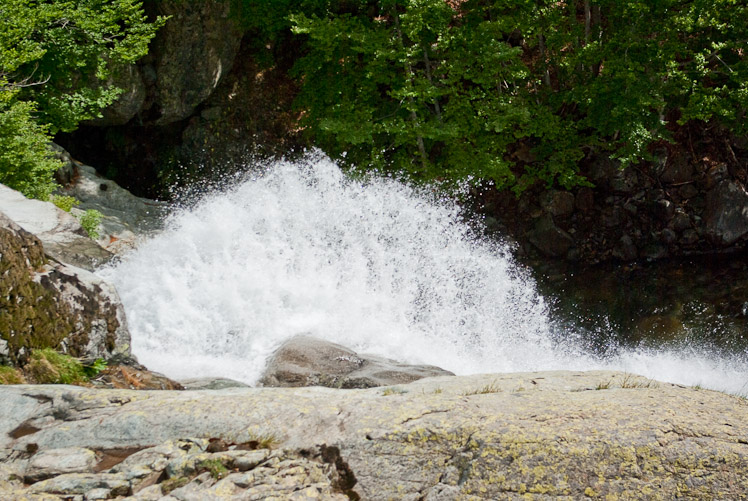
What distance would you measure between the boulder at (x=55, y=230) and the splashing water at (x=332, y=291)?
0.34 meters

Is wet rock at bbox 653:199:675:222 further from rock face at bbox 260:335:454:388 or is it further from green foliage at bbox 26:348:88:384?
green foliage at bbox 26:348:88:384

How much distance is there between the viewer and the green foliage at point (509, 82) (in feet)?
39.9

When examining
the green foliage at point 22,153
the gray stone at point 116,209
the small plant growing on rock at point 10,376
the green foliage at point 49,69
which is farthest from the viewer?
the gray stone at point 116,209

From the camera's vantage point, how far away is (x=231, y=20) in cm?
1506

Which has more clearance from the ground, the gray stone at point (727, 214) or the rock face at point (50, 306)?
the gray stone at point (727, 214)

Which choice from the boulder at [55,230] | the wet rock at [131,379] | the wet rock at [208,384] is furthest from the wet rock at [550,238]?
the wet rock at [131,379]

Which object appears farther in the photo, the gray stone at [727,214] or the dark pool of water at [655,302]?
the gray stone at [727,214]

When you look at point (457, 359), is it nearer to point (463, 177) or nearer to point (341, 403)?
point (341, 403)

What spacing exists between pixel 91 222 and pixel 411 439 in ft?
30.3

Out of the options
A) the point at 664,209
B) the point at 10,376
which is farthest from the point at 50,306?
the point at 664,209

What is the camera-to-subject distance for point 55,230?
9078 millimetres

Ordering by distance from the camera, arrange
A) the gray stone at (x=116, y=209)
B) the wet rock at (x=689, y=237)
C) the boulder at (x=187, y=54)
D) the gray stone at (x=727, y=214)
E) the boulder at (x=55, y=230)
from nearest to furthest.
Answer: the boulder at (x=55, y=230) < the gray stone at (x=116, y=209) < the gray stone at (x=727, y=214) < the wet rock at (x=689, y=237) < the boulder at (x=187, y=54)

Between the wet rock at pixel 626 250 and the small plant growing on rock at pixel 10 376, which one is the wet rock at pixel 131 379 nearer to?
the small plant growing on rock at pixel 10 376

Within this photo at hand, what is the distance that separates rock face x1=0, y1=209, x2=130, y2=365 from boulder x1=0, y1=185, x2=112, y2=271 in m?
2.37
